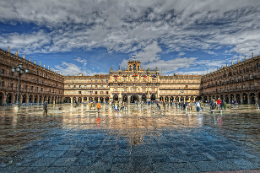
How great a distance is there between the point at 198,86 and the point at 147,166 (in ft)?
201

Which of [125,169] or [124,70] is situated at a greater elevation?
[124,70]

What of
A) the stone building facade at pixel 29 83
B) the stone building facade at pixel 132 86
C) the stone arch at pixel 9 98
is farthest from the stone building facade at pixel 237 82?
the stone arch at pixel 9 98

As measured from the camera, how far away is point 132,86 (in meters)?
53.1

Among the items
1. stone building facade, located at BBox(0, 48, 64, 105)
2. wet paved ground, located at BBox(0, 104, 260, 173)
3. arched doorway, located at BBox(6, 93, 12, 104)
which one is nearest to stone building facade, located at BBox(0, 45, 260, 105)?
stone building facade, located at BBox(0, 48, 64, 105)

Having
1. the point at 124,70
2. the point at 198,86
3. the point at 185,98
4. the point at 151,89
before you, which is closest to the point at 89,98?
the point at 124,70

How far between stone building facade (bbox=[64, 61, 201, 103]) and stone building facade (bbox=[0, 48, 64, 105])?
7.06 metres

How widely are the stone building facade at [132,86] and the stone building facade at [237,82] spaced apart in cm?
811

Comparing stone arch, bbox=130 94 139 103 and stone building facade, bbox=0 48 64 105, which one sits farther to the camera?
stone arch, bbox=130 94 139 103

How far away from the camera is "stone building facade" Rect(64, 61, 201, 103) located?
53.0 metres

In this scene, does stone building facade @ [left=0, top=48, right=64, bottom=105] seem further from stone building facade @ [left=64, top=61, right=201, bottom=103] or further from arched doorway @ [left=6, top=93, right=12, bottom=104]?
stone building facade @ [left=64, top=61, right=201, bottom=103]

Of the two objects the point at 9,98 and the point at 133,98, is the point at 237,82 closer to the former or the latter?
the point at 133,98

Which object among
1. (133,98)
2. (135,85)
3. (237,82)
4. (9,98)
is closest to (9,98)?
(9,98)

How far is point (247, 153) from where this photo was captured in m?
3.24

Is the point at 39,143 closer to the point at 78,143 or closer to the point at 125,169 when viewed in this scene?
the point at 78,143
